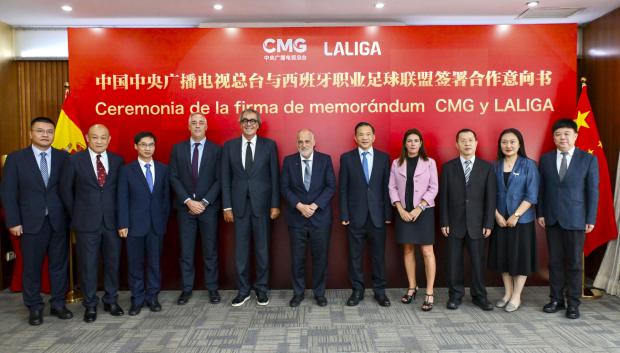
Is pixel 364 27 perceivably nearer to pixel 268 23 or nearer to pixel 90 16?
pixel 268 23

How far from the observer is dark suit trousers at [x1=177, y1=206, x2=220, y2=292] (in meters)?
4.86

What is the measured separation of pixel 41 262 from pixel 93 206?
72 cm

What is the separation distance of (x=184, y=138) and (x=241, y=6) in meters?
1.52

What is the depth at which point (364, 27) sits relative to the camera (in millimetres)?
5305

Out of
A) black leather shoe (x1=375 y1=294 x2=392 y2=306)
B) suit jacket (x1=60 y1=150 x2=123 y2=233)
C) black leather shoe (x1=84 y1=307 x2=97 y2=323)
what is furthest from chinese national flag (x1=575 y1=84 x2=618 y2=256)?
black leather shoe (x1=84 y1=307 x2=97 y2=323)

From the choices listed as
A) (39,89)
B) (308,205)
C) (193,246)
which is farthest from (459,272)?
(39,89)

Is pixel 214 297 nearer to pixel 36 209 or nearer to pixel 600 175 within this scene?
pixel 36 209

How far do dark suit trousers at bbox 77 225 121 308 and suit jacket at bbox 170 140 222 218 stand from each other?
0.73 m

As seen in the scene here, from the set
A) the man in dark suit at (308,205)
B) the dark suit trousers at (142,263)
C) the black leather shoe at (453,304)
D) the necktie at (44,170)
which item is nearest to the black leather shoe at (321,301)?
the man in dark suit at (308,205)

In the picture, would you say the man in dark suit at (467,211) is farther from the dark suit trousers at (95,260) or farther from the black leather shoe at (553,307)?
the dark suit trousers at (95,260)

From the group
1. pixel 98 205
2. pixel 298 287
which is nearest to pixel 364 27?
pixel 298 287

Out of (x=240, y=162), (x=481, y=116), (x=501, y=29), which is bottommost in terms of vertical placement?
(x=240, y=162)

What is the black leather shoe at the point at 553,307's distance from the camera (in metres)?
4.47

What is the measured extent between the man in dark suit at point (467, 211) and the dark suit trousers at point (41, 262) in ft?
11.7
